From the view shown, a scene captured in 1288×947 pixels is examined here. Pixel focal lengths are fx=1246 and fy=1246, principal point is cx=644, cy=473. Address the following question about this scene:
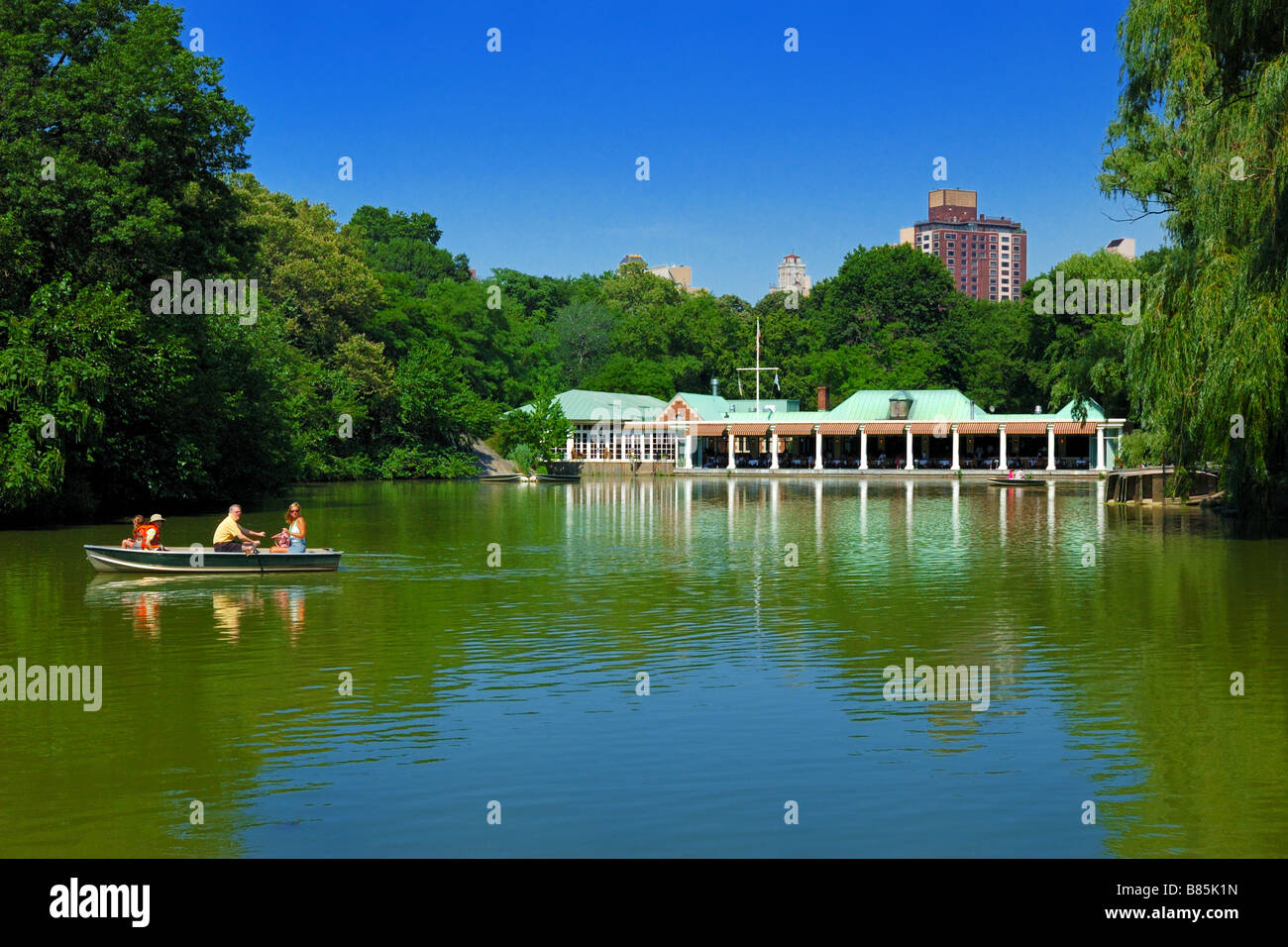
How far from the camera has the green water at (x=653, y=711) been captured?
28.1 feet

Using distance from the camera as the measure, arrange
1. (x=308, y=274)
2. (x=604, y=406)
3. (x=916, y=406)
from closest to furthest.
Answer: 1. (x=308, y=274)
2. (x=916, y=406)
3. (x=604, y=406)

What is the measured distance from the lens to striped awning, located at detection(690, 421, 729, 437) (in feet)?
288

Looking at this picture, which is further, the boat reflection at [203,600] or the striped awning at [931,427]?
the striped awning at [931,427]

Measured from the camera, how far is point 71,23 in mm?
35781

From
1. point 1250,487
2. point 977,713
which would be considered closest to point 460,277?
point 1250,487

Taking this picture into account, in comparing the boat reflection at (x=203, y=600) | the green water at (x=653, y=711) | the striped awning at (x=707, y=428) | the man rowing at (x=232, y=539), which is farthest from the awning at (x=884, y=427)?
the boat reflection at (x=203, y=600)

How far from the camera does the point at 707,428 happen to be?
88.1m

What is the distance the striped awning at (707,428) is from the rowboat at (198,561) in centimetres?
6573

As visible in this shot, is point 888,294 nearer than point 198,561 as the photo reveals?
No

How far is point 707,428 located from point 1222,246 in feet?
204

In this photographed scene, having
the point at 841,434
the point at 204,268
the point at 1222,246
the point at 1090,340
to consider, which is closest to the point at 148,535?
the point at 204,268

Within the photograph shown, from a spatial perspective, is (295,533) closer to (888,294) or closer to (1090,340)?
(1090,340)

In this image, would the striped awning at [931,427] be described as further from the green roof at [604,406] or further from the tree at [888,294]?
the tree at [888,294]

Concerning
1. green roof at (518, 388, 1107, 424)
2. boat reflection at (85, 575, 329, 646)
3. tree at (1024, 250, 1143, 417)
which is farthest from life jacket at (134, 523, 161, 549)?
green roof at (518, 388, 1107, 424)
